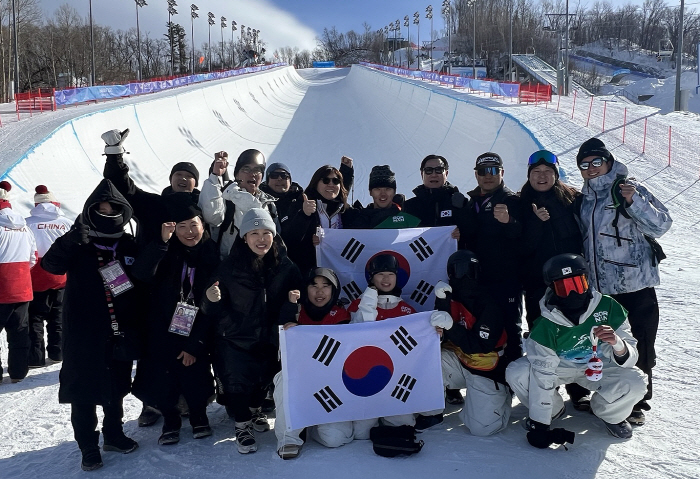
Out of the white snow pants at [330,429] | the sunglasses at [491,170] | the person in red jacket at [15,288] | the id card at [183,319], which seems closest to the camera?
the white snow pants at [330,429]

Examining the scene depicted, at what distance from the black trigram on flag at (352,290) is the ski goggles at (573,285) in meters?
1.86

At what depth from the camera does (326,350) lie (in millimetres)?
3893

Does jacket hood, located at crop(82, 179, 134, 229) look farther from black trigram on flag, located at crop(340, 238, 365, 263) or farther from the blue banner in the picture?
the blue banner

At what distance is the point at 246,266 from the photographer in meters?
3.98


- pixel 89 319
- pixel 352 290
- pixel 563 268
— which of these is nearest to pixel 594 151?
pixel 563 268

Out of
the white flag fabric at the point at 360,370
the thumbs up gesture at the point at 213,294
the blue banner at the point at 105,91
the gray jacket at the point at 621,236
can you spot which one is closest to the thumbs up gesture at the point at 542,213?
the gray jacket at the point at 621,236

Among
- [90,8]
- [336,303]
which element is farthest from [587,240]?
[90,8]

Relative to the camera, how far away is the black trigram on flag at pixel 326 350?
3.88 metres

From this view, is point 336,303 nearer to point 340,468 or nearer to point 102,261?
point 340,468

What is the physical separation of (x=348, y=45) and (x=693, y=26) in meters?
78.7

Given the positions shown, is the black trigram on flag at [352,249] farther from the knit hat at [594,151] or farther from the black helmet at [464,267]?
the knit hat at [594,151]

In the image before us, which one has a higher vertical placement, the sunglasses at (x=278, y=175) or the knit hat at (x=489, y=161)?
the knit hat at (x=489, y=161)

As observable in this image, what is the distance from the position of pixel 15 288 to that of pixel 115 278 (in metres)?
2.33

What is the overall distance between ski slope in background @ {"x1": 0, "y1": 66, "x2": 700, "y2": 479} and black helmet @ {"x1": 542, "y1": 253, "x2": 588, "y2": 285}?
1.14m
